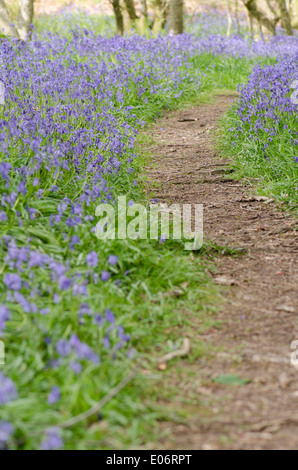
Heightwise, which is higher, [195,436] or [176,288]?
[176,288]

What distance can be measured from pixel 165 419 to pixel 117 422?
21cm

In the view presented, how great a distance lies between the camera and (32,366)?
233cm

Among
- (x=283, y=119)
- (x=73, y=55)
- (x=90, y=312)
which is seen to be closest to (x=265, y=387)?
(x=90, y=312)

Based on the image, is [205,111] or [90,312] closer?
[90,312]

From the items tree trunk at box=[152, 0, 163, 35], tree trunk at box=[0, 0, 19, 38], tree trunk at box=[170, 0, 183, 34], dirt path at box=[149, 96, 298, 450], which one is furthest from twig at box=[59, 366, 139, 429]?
tree trunk at box=[152, 0, 163, 35]

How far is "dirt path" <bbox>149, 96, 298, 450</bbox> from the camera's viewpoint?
A: 7.29 feet

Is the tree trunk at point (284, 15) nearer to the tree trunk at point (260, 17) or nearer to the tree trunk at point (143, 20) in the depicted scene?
the tree trunk at point (260, 17)

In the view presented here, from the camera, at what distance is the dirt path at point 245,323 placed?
2223 millimetres

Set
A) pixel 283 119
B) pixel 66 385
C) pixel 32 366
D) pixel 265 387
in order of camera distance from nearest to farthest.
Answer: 1. pixel 66 385
2. pixel 32 366
3. pixel 265 387
4. pixel 283 119

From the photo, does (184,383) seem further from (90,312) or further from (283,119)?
(283,119)

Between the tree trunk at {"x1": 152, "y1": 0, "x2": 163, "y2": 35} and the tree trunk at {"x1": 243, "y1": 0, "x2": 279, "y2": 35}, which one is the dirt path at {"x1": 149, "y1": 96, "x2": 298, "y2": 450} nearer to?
the tree trunk at {"x1": 152, "y1": 0, "x2": 163, "y2": 35}

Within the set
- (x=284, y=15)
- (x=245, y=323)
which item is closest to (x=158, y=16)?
(x=284, y=15)

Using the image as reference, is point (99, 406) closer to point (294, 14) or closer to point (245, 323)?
point (245, 323)

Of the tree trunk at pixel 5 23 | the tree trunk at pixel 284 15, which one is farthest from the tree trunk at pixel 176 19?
the tree trunk at pixel 5 23
